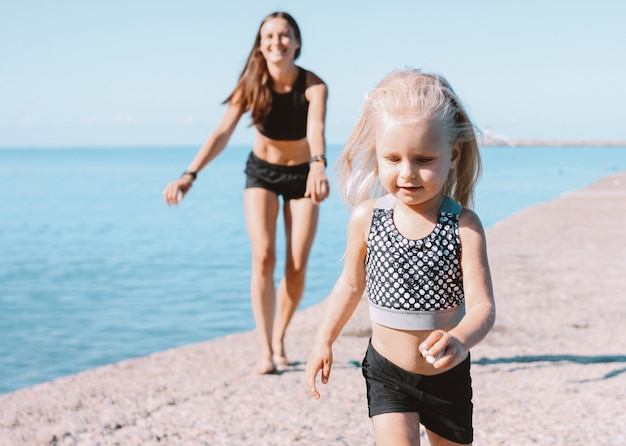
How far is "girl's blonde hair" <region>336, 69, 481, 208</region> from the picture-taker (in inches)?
104

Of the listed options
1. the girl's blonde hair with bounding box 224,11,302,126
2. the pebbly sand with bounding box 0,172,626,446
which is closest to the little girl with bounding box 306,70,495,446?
the pebbly sand with bounding box 0,172,626,446

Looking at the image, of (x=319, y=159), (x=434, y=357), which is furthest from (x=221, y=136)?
(x=434, y=357)

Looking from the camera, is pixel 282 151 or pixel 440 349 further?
pixel 282 151

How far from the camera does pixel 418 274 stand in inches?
107

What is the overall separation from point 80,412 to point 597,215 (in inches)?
673

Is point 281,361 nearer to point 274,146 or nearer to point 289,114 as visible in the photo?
point 274,146

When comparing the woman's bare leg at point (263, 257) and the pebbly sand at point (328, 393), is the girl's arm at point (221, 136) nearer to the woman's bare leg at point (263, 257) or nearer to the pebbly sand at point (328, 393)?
the woman's bare leg at point (263, 257)

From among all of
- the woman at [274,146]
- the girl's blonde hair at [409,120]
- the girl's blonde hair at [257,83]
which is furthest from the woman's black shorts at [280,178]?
the girl's blonde hair at [409,120]

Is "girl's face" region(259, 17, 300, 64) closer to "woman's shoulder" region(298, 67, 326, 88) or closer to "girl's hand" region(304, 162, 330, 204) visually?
"woman's shoulder" region(298, 67, 326, 88)

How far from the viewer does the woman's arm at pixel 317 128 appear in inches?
203

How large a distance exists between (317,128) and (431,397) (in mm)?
3007

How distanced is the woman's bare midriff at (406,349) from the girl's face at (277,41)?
10.2 feet

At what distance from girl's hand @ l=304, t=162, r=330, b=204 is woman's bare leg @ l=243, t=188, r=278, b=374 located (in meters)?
0.68

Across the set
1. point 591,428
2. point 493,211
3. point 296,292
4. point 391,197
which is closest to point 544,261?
point 296,292
